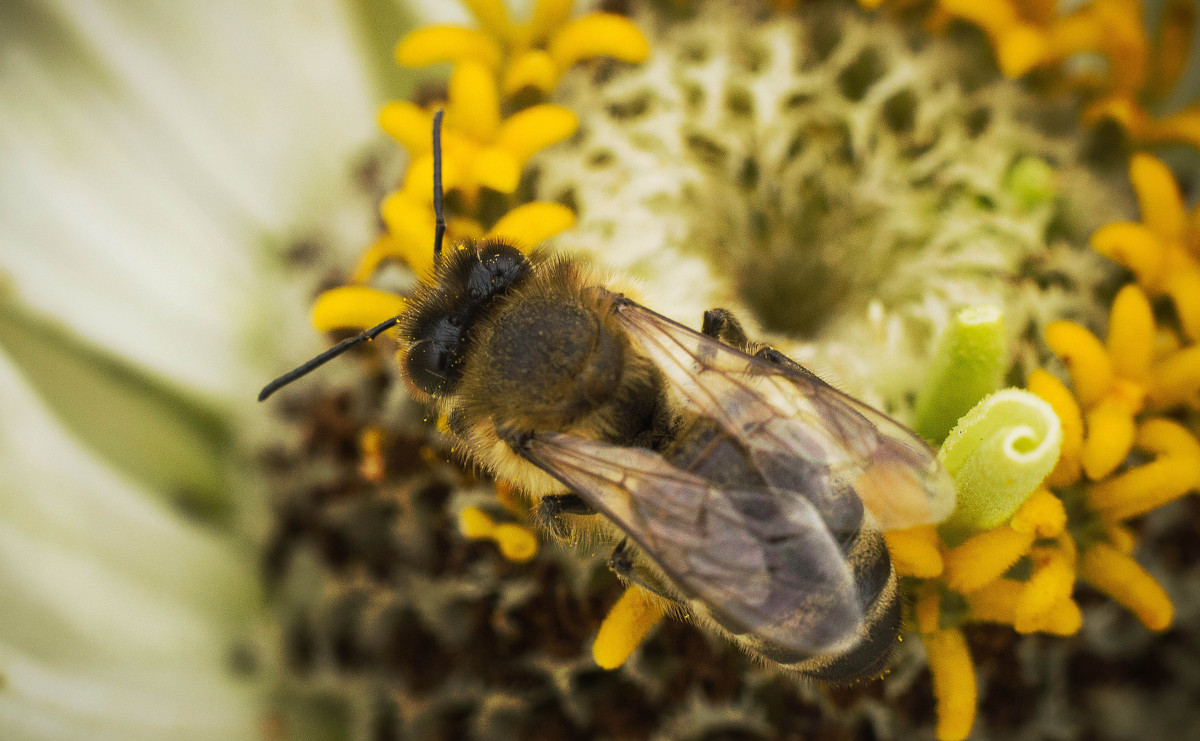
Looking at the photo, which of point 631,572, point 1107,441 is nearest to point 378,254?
point 631,572

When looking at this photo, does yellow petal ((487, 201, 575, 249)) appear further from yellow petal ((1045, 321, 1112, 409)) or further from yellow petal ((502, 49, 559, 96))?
yellow petal ((1045, 321, 1112, 409))

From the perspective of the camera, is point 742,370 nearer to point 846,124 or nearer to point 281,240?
point 846,124

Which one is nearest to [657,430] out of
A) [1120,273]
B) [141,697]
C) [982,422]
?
[982,422]

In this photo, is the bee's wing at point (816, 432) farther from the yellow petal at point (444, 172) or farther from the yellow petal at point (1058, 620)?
the yellow petal at point (444, 172)

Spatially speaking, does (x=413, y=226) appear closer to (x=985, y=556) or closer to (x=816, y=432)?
(x=816, y=432)

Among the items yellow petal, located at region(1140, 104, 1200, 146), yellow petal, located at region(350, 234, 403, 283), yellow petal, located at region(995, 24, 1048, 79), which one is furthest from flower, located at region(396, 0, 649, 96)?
yellow petal, located at region(1140, 104, 1200, 146)
